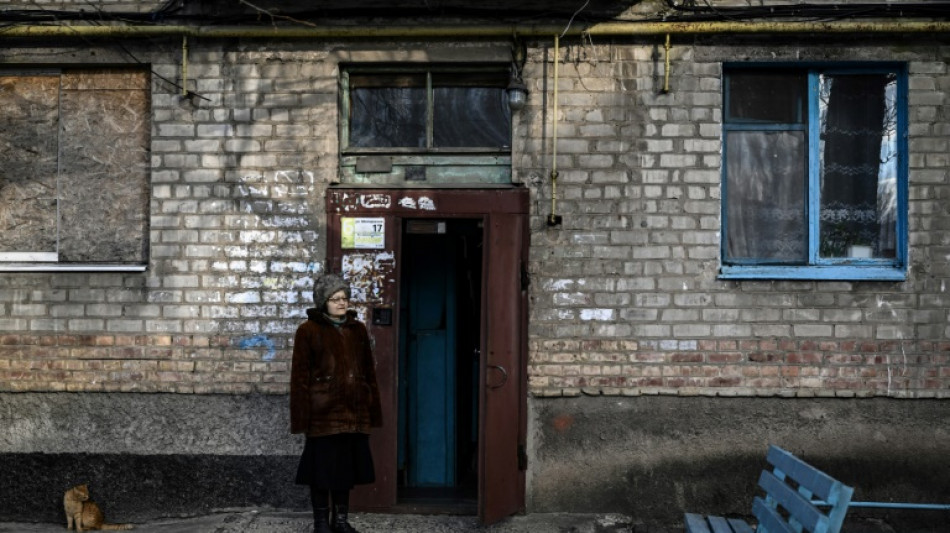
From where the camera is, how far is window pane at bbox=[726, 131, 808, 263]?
654 centimetres

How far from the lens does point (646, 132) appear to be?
6.47 meters

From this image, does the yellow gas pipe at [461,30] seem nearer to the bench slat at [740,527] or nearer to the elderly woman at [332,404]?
the elderly woman at [332,404]

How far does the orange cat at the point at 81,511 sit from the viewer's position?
20.7 ft

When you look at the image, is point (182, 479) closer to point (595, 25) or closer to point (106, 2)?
point (106, 2)

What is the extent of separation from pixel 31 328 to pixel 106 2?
2.51 meters

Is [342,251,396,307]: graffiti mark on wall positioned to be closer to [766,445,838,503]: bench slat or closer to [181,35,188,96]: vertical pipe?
[181,35,188,96]: vertical pipe

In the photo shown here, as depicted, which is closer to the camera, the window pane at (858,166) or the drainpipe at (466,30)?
the drainpipe at (466,30)

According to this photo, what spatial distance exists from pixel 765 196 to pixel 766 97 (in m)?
0.74

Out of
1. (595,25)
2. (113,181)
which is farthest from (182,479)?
(595,25)

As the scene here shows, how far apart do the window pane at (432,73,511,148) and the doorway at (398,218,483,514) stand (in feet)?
3.02

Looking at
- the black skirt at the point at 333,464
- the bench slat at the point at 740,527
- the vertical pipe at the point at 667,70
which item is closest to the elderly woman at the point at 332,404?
the black skirt at the point at 333,464

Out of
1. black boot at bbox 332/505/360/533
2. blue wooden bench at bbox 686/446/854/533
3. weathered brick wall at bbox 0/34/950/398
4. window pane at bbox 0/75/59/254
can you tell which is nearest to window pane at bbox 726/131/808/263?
weathered brick wall at bbox 0/34/950/398

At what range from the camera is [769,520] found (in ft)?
13.7

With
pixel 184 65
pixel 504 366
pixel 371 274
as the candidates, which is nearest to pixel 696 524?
pixel 504 366
